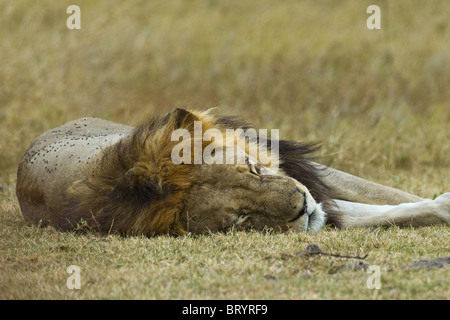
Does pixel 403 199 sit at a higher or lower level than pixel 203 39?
lower

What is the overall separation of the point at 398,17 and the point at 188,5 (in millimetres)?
3816

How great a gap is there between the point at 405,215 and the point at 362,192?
656 mm

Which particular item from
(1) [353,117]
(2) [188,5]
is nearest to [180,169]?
(1) [353,117]

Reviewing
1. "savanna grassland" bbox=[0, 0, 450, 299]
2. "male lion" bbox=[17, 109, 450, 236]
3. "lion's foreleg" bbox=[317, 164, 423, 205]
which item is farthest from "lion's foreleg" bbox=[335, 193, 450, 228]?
"lion's foreleg" bbox=[317, 164, 423, 205]

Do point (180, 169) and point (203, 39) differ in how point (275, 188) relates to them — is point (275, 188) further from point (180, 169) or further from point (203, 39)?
point (203, 39)

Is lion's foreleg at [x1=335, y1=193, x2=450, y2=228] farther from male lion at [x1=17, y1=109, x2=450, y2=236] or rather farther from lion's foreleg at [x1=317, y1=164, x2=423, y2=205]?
lion's foreleg at [x1=317, y1=164, x2=423, y2=205]

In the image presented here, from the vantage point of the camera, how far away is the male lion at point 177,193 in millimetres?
4254

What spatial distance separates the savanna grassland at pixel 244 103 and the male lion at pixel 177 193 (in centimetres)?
16

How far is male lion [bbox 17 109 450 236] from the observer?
4254 millimetres

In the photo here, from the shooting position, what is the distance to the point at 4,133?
8.46 meters

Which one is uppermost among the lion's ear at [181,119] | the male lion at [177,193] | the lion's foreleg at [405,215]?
the lion's ear at [181,119]

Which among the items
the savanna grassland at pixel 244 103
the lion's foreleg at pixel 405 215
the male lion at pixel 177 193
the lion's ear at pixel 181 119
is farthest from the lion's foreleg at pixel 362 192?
the lion's ear at pixel 181 119

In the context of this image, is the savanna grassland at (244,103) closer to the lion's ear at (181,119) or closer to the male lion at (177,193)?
the male lion at (177,193)

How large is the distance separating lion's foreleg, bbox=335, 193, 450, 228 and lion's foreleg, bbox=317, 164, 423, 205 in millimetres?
388
